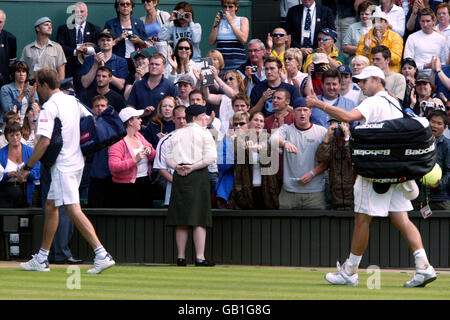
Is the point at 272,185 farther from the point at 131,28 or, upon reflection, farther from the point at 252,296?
the point at 131,28

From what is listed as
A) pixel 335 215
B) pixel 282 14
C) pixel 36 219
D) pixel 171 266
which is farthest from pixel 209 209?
pixel 282 14

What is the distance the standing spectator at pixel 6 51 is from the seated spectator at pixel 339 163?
6.87 metres

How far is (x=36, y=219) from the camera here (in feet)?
42.4

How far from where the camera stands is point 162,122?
1374 cm

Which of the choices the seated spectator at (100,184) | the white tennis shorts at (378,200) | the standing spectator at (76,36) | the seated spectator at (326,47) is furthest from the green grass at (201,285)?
the standing spectator at (76,36)

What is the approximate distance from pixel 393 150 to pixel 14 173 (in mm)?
6036

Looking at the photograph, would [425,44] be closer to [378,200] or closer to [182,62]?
[182,62]

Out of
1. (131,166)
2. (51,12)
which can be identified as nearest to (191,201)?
(131,166)

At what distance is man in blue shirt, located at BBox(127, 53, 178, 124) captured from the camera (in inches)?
574

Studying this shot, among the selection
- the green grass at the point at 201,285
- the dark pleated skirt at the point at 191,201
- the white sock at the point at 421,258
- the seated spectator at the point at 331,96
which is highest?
the seated spectator at the point at 331,96

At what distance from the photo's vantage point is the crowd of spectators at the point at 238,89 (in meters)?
12.6

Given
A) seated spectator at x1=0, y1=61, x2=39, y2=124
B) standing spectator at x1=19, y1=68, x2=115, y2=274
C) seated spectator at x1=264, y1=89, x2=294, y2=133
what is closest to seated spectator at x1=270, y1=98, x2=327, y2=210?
seated spectator at x1=264, y1=89, x2=294, y2=133

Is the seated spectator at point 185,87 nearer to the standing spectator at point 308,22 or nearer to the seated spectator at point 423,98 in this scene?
the standing spectator at point 308,22

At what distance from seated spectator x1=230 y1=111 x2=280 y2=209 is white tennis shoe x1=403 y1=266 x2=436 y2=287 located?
3619mm
